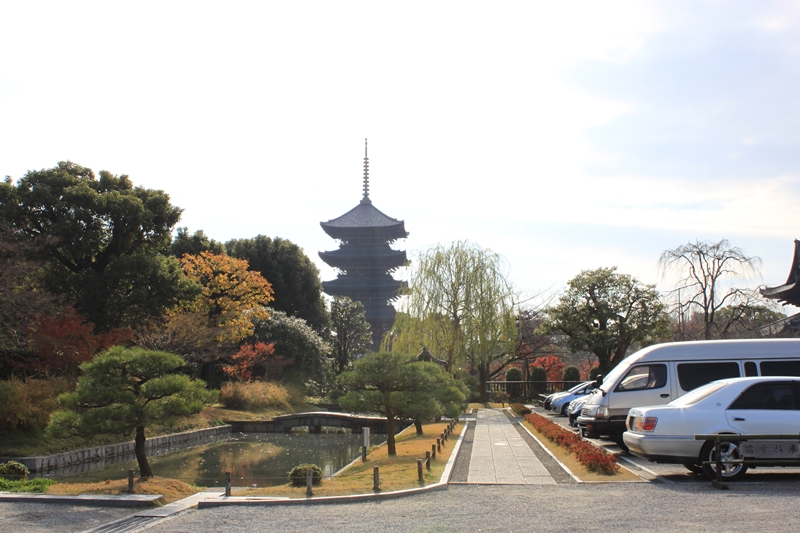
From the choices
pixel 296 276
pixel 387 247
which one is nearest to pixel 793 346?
pixel 296 276

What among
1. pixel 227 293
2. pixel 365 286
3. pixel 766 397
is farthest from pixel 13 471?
pixel 365 286

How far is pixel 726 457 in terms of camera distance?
28.1 feet

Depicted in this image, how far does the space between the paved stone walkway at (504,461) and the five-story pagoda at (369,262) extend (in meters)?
48.9

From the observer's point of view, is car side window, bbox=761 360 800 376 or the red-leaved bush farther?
car side window, bbox=761 360 800 376

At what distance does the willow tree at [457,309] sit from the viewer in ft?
101

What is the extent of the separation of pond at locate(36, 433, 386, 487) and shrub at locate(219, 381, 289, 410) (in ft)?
12.6

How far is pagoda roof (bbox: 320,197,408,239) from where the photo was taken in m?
70.2

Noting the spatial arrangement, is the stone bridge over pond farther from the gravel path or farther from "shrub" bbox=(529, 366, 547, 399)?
the gravel path

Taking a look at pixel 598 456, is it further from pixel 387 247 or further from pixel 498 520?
pixel 387 247

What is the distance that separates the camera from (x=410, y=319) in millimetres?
31219

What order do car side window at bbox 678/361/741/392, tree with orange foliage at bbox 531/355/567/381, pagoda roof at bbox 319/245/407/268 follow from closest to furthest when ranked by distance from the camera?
car side window at bbox 678/361/741/392
tree with orange foliage at bbox 531/355/567/381
pagoda roof at bbox 319/245/407/268

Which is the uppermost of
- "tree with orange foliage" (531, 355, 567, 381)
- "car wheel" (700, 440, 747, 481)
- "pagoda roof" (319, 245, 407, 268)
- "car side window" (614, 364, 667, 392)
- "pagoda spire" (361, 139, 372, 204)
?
"pagoda spire" (361, 139, 372, 204)

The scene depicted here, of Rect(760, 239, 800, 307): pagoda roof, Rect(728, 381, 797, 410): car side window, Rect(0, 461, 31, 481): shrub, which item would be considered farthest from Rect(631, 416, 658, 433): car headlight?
Rect(760, 239, 800, 307): pagoda roof

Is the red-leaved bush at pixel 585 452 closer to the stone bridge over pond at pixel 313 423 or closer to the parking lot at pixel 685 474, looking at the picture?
the parking lot at pixel 685 474
